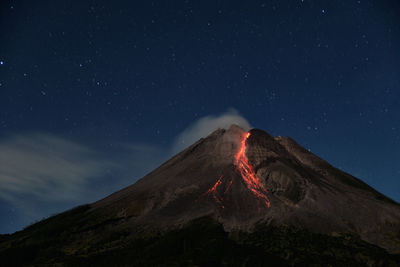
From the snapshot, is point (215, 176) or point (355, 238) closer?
point (355, 238)

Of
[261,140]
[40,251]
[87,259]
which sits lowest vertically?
[87,259]

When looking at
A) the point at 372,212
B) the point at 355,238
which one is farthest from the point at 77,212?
the point at 372,212

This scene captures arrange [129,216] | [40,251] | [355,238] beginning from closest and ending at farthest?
[355,238] < [40,251] < [129,216]

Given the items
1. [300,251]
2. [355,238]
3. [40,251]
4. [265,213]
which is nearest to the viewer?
[300,251]

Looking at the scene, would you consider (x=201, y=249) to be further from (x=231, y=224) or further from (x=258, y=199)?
(x=258, y=199)

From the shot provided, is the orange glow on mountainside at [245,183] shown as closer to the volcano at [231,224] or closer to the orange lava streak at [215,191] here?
the orange lava streak at [215,191]

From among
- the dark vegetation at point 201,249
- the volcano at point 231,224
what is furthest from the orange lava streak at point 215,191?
the dark vegetation at point 201,249

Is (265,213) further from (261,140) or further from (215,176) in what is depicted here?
(261,140)

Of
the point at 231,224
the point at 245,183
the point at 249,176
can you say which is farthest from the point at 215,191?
the point at 231,224
